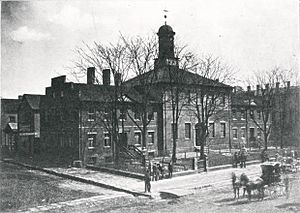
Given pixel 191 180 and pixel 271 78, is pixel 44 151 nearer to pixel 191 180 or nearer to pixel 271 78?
pixel 191 180

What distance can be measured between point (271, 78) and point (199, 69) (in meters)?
6.05

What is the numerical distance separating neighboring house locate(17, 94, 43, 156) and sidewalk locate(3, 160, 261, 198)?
11.4m

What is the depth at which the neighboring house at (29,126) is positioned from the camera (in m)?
34.2

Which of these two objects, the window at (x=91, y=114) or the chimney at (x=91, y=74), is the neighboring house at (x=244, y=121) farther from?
the chimney at (x=91, y=74)

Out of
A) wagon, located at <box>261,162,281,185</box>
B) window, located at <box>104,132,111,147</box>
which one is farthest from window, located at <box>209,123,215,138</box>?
wagon, located at <box>261,162,281,185</box>

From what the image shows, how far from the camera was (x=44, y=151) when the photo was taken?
106 ft

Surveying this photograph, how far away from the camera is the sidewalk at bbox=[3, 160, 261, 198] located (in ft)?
→ 53.7

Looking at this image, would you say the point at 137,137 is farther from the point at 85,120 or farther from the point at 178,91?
the point at 178,91

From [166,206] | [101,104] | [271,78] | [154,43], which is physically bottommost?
[166,206]

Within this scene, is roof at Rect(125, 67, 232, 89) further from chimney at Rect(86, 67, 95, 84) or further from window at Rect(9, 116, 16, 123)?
window at Rect(9, 116, 16, 123)

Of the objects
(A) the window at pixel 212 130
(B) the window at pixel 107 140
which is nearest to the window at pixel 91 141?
(B) the window at pixel 107 140

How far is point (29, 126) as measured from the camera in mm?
35125

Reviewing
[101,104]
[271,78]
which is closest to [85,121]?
[101,104]

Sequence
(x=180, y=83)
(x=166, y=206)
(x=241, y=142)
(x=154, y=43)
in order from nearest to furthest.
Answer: (x=166, y=206) < (x=154, y=43) < (x=180, y=83) < (x=241, y=142)
